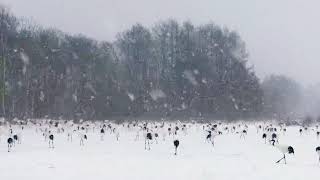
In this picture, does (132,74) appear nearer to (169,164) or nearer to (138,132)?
(138,132)

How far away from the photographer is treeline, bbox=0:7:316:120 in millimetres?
66562

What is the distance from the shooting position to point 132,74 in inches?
3263

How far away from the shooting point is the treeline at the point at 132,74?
218ft

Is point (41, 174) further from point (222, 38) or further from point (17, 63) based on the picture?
point (222, 38)

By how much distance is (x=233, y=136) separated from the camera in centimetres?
3781

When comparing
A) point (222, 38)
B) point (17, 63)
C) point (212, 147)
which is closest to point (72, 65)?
point (17, 63)

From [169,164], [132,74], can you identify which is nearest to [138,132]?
[169,164]

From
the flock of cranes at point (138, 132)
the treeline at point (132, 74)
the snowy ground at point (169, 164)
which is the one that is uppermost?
the treeline at point (132, 74)

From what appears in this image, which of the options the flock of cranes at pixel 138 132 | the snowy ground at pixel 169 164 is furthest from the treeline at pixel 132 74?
the snowy ground at pixel 169 164

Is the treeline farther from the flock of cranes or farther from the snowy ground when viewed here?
the snowy ground

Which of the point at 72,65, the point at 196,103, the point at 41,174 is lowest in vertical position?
the point at 41,174

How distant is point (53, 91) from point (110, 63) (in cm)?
1217

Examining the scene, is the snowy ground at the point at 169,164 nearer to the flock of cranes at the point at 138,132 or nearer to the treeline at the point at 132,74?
the flock of cranes at the point at 138,132

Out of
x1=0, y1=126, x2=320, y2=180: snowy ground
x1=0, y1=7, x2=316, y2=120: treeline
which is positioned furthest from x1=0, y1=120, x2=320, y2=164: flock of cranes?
x1=0, y1=7, x2=316, y2=120: treeline
